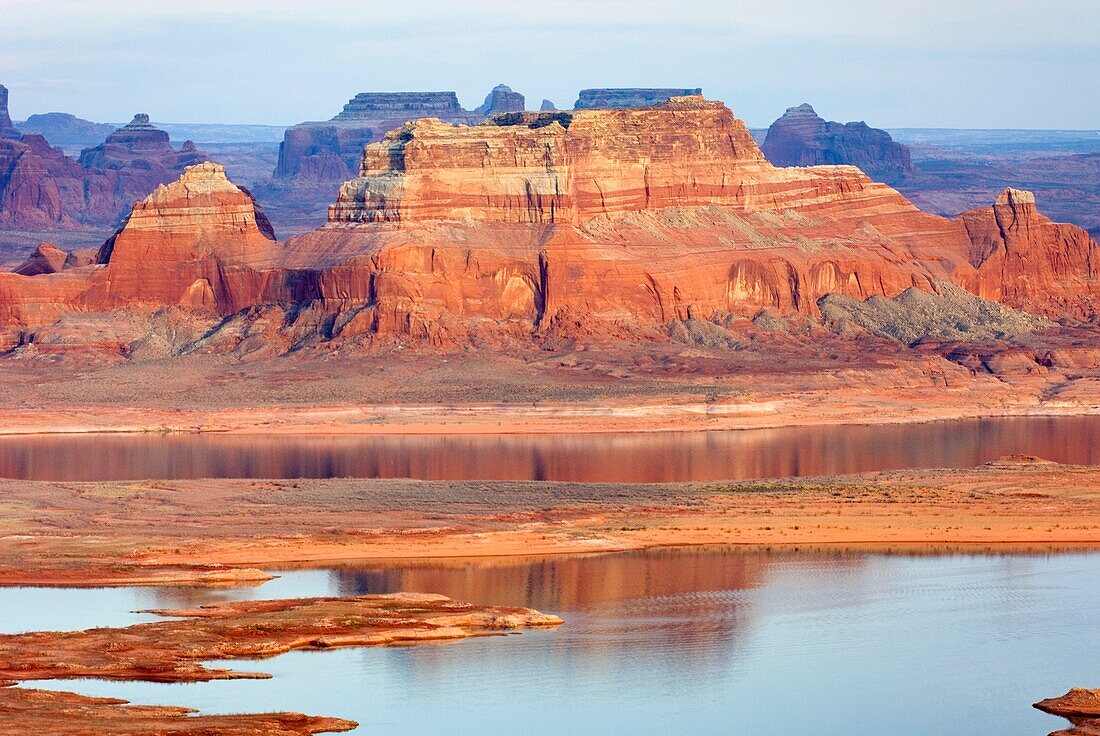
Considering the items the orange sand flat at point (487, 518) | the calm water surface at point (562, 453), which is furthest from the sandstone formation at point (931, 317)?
the orange sand flat at point (487, 518)

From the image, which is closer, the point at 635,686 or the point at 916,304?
the point at 635,686

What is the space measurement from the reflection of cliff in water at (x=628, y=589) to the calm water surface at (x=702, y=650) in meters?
0.09

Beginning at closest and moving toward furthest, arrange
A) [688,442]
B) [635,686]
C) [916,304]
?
[635,686], [688,442], [916,304]

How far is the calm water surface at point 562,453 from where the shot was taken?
83.5 meters

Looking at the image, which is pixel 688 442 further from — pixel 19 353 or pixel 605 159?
pixel 19 353

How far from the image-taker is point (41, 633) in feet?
175

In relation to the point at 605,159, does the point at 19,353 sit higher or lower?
lower

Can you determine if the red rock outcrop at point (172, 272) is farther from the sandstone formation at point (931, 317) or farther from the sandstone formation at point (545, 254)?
the sandstone formation at point (931, 317)

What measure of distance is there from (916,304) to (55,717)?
81.7m

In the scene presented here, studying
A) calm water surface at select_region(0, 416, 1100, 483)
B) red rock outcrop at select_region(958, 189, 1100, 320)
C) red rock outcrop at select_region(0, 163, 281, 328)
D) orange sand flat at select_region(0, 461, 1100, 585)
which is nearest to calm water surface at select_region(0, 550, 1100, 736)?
orange sand flat at select_region(0, 461, 1100, 585)

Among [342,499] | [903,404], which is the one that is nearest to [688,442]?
[903,404]

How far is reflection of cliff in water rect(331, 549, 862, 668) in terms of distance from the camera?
5388cm

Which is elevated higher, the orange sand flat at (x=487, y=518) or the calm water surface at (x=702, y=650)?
the calm water surface at (x=702, y=650)

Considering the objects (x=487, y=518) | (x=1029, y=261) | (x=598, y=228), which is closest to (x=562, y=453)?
(x=487, y=518)
